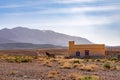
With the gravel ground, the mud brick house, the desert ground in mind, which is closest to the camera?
the gravel ground

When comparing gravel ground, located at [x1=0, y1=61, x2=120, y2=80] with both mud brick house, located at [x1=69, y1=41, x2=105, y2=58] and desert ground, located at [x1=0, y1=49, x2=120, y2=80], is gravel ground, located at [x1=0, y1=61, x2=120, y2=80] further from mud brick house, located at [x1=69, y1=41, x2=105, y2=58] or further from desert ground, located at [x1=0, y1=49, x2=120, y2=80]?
mud brick house, located at [x1=69, y1=41, x2=105, y2=58]

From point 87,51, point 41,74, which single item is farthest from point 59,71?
point 87,51

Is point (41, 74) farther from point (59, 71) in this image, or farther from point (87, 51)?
point (87, 51)

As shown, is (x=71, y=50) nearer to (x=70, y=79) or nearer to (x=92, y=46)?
(x=92, y=46)

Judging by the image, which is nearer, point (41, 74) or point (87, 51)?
point (41, 74)

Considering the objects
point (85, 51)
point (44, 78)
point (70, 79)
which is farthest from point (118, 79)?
point (85, 51)

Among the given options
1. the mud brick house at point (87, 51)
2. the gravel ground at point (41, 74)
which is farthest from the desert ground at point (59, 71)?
the mud brick house at point (87, 51)

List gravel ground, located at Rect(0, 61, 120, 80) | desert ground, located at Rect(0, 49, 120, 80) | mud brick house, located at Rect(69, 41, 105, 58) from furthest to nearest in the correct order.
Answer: mud brick house, located at Rect(69, 41, 105, 58) < desert ground, located at Rect(0, 49, 120, 80) < gravel ground, located at Rect(0, 61, 120, 80)

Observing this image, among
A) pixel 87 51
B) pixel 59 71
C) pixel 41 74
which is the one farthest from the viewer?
pixel 87 51

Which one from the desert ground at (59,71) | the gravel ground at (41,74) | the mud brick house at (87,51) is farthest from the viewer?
the mud brick house at (87,51)

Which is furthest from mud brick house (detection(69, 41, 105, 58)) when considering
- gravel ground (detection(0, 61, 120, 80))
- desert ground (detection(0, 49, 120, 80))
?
gravel ground (detection(0, 61, 120, 80))

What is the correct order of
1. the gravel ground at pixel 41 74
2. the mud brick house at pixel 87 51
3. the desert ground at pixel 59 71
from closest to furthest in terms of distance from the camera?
the gravel ground at pixel 41 74 < the desert ground at pixel 59 71 < the mud brick house at pixel 87 51

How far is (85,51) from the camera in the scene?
276 feet

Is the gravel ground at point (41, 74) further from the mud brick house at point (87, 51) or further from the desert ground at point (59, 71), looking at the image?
the mud brick house at point (87, 51)
